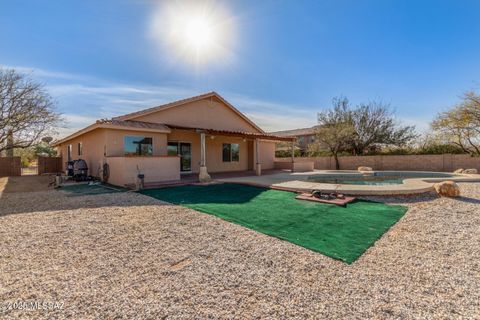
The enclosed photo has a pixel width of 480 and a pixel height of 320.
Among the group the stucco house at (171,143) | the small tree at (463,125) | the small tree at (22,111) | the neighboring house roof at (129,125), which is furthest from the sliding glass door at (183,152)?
the small tree at (463,125)

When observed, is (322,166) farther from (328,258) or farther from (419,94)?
(328,258)

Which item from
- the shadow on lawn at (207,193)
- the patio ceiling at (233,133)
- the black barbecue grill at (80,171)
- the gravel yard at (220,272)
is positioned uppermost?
the patio ceiling at (233,133)

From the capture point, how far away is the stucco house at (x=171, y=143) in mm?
11972

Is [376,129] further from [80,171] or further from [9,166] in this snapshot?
[9,166]

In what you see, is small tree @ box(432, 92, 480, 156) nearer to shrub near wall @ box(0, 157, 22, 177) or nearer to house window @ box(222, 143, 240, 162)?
house window @ box(222, 143, 240, 162)

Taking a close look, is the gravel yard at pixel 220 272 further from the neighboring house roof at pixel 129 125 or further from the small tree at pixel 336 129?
the small tree at pixel 336 129

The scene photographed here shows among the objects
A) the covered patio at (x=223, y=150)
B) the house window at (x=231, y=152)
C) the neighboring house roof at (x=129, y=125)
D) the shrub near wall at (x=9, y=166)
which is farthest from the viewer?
the shrub near wall at (x=9, y=166)

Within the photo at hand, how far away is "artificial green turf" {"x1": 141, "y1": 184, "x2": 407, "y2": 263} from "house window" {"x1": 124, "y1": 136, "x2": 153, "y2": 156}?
3.82m

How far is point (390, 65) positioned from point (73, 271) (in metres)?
17.9

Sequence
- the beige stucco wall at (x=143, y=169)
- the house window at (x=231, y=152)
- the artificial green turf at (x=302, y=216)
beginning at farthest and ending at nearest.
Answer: the house window at (x=231, y=152)
the beige stucco wall at (x=143, y=169)
the artificial green turf at (x=302, y=216)

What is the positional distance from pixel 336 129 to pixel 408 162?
21.9 ft

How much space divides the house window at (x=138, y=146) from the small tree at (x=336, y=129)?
16300 millimetres

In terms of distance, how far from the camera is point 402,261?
12.6 ft

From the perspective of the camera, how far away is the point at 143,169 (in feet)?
38.5
